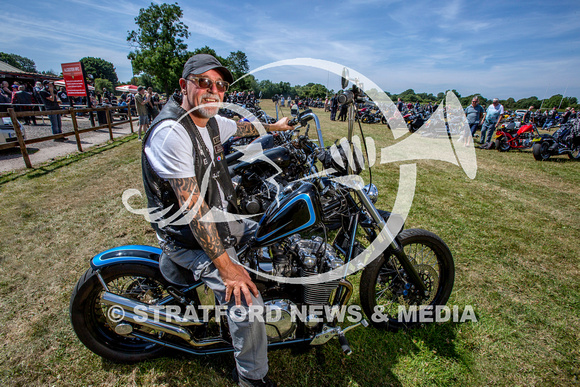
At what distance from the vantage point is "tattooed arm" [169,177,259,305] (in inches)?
57.9

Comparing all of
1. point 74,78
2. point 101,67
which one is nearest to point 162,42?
point 74,78

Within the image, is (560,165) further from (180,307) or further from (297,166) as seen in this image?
(180,307)

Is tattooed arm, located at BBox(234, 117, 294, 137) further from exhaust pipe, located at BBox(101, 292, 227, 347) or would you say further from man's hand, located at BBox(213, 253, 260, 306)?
exhaust pipe, located at BBox(101, 292, 227, 347)

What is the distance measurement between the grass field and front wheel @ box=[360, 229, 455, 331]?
22 cm

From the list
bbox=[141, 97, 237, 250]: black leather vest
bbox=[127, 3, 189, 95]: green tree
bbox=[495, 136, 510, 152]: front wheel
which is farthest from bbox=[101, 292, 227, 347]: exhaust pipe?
bbox=[127, 3, 189, 95]: green tree

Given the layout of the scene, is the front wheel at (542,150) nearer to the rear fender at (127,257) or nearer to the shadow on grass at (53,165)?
the rear fender at (127,257)

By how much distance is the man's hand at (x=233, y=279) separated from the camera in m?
1.58

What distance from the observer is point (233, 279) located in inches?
63.5

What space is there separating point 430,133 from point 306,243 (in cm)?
1613

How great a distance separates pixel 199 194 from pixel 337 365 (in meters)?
1.90

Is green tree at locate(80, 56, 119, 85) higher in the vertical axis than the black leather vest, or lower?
higher

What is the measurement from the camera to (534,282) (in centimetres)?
327

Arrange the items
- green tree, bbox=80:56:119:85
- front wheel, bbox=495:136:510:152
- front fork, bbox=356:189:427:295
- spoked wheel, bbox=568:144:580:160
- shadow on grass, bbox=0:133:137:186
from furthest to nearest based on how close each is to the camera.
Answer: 1. green tree, bbox=80:56:119:85
2. front wheel, bbox=495:136:510:152
3. spoked wheel, bbox=568:144:580:160
4. shadow on grass, bbox=0:133:137:186
5. front fork, bbox=356:189:427:295

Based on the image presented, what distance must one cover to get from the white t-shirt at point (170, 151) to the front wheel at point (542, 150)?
40.3ft
